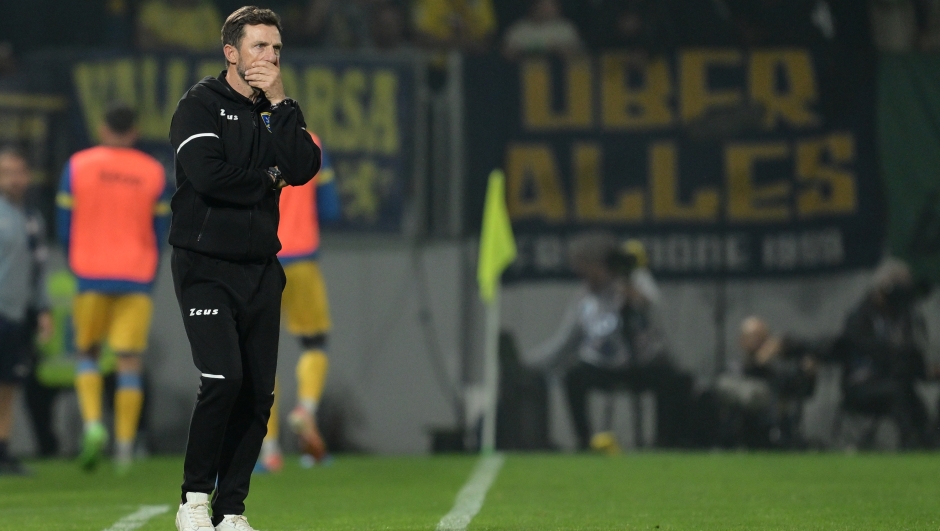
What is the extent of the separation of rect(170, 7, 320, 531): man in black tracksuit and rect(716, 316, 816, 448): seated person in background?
6727mm

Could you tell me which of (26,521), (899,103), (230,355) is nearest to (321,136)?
(899,103)

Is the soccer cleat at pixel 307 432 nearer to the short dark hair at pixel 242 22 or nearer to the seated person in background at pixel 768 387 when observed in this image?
the seated person in background at pixel 768 387

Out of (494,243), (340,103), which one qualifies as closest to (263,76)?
(494,243)

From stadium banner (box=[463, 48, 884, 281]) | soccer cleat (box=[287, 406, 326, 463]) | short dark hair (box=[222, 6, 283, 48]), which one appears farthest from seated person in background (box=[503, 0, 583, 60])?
short dark hair (box=[222, 6, 283, 48])

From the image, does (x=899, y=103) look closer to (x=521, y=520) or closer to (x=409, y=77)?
(x=409, y=77)

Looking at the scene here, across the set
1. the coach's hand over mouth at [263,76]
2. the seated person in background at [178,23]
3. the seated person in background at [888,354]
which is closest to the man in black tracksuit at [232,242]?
the coach's hand over mouth at [263,76]

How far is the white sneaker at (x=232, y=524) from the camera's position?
16.1 ft

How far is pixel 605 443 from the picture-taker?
11.0 metres

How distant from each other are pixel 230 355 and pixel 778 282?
23.3ft

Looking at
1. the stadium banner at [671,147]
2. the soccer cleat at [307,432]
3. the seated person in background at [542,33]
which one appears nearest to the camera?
the soccer cleat at [307,432]

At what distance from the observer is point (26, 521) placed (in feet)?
20.2

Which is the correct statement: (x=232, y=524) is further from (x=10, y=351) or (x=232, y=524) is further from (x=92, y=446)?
(x=10, y=351)

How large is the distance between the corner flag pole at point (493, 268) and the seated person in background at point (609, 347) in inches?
15.5

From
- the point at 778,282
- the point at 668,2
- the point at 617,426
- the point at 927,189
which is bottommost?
the point at 617,426
